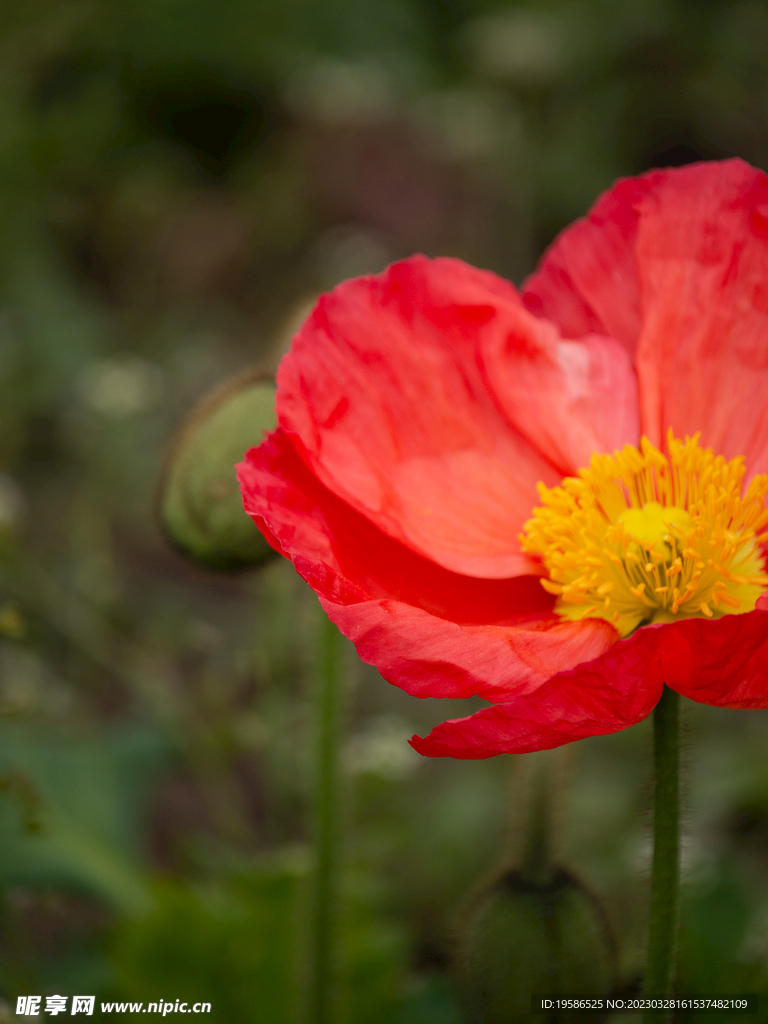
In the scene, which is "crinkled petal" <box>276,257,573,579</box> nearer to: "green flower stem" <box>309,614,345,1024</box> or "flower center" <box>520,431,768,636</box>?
"flower center" <box>520,431,768,636</box>

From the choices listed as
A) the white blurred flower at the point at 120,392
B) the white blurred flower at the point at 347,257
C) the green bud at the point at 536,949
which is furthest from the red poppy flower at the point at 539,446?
the white blurred flower at the point at 347,257

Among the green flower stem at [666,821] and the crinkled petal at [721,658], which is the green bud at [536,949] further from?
the crinkled petal at [721,658]

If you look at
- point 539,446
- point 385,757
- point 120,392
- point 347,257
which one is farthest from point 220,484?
point 347,257

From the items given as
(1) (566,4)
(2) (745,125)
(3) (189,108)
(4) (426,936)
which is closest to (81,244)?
(3) (189,108)

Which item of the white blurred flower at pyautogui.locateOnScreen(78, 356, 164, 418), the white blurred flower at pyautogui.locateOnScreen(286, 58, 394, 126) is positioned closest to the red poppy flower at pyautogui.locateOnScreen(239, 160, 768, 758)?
the white blurred flower at pyautogui.locateOnScreen(78, 356, 164, 418)

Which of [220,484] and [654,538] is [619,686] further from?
[220,484]

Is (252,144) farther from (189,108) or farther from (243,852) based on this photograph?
(243,852)

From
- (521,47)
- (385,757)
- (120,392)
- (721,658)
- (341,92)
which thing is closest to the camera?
(721,658)
